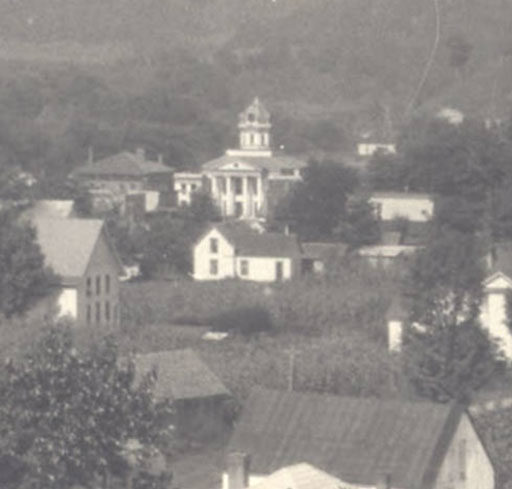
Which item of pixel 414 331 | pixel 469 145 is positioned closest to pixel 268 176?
pixel 469 145

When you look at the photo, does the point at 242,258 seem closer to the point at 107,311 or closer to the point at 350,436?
the point at 107,311

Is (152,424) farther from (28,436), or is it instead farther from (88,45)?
(88,45)

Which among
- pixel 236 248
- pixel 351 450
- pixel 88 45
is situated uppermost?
pixel 88 45

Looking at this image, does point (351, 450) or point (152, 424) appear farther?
point (351, 450)

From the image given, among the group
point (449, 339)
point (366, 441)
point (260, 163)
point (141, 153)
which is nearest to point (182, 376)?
point (449, 339)

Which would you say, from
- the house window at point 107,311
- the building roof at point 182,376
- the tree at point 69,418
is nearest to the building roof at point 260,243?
the house window at point 107,311

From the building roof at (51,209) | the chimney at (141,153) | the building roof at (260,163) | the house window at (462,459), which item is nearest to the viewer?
the house window at (462,459)

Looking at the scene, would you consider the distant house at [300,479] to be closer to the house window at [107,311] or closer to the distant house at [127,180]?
the house window at [107,311]
